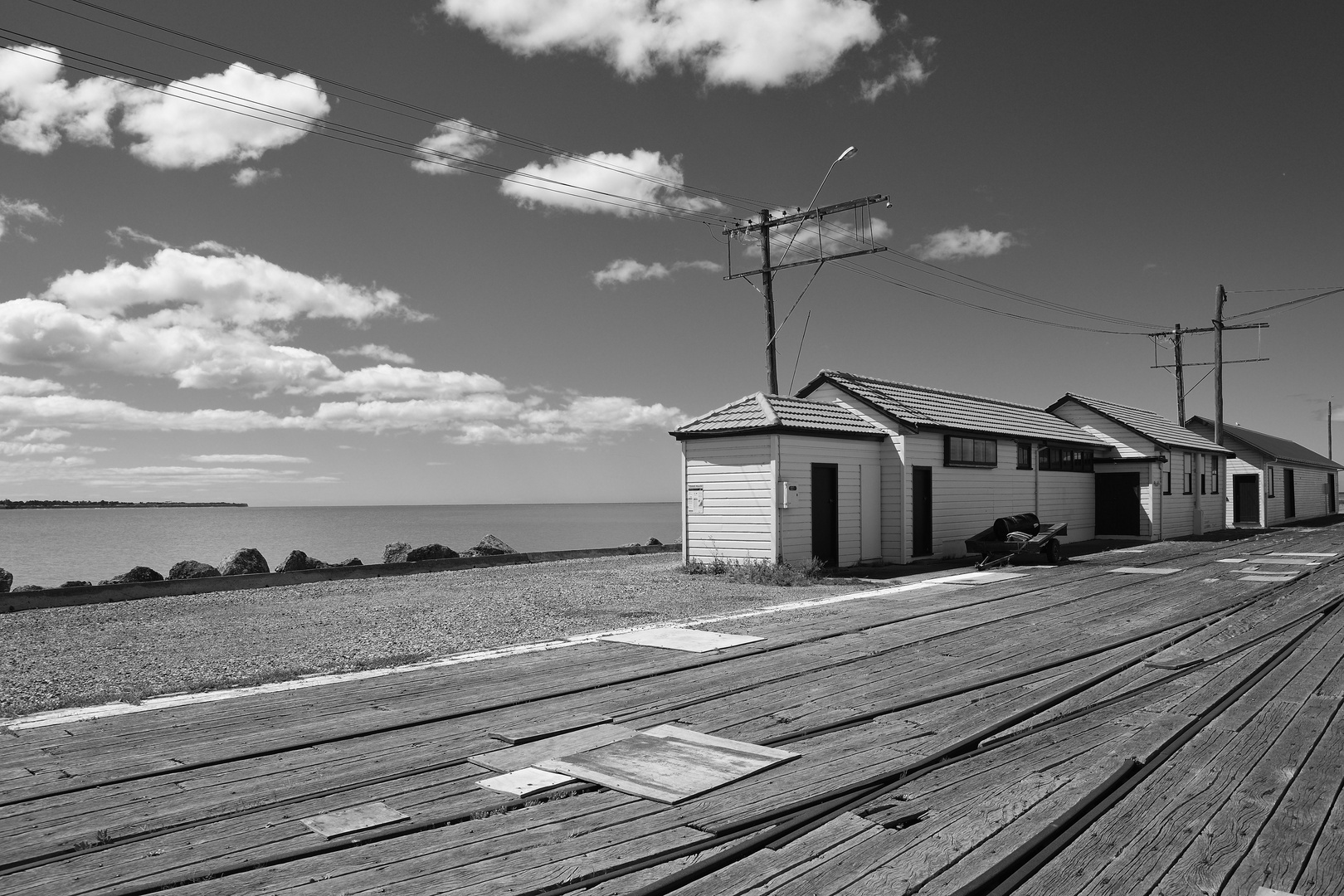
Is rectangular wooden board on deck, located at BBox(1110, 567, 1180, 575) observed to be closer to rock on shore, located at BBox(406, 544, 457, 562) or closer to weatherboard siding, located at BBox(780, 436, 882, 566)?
weatherboard siding, located at BBox(780, 436, 882, 566)

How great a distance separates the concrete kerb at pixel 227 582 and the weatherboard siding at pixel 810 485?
8.12 metres

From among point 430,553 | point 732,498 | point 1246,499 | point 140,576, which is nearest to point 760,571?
point 732,498

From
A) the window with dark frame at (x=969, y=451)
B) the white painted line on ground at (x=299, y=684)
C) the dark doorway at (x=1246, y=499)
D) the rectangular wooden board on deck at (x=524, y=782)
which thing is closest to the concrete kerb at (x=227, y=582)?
→ the white painted line on ground at (x=299, y=684)

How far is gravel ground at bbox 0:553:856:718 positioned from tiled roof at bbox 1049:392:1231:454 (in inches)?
793

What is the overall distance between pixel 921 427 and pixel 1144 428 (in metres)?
16.2


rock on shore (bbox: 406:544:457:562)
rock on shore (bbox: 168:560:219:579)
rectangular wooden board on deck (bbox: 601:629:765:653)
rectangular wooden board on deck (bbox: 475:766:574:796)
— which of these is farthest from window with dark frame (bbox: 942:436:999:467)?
rectangular wooden board on deck (bbox: 475:766:574:796)

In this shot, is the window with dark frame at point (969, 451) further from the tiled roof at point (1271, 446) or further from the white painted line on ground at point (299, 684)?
the tiled roof at point (1271, 446)

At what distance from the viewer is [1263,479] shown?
43844mm

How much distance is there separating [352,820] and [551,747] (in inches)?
62.6

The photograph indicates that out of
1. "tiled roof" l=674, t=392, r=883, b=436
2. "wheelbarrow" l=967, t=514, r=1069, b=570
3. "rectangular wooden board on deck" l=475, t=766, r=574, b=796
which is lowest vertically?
"rectangular wooden board on deck" l=475, t=766, r=574, b=796

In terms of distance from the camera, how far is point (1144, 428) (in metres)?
33.3

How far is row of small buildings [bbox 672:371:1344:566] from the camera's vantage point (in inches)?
760

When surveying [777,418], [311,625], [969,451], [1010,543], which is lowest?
[311,625]

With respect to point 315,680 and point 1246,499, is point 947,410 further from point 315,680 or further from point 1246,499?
point 1246,499
